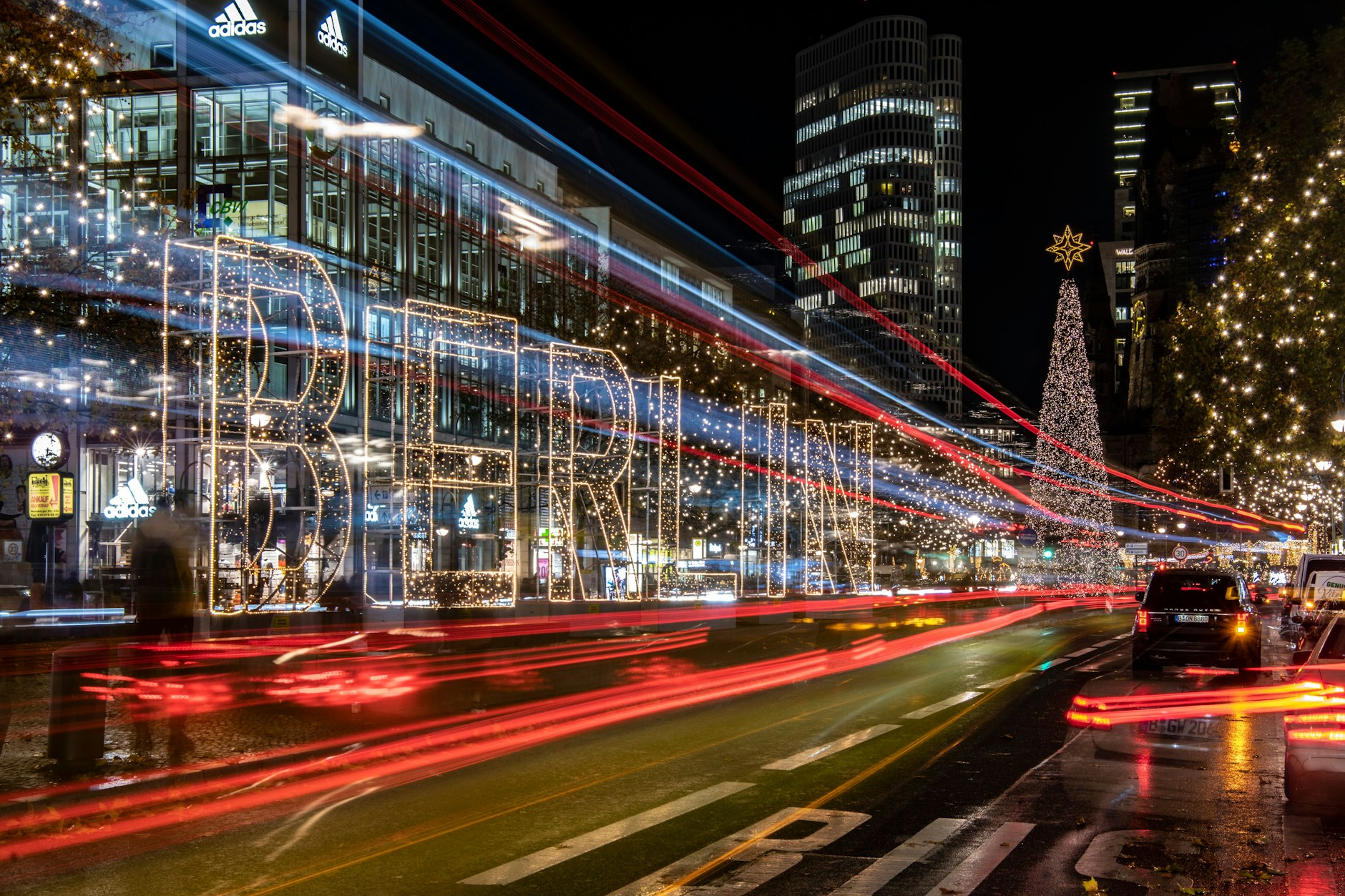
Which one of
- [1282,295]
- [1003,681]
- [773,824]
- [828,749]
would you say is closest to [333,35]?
[1282,295]

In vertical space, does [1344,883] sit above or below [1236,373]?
below

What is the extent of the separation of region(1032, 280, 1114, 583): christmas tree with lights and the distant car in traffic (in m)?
61.1

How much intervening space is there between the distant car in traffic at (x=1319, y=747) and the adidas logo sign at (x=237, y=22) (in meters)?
44.6

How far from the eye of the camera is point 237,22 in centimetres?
4612

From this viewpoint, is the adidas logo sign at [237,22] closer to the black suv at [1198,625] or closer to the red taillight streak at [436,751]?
the red taillight streak at [436,751]

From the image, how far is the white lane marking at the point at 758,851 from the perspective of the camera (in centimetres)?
743

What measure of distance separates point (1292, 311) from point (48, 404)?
2750 cm

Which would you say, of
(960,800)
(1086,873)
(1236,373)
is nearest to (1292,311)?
(1236,373)

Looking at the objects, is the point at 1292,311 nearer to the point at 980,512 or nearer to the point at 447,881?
the point at 447,881

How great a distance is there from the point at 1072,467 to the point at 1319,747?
204 feet

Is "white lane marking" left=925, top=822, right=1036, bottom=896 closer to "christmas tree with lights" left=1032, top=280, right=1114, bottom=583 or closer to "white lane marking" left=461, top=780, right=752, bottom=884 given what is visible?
"white lane marking" left=461, top=780, right=752, bottom=884

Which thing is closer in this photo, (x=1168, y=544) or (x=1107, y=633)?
(x=1107, y=633)

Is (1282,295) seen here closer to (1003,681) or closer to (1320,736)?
(1003,681)

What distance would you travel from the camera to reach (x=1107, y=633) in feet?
112
